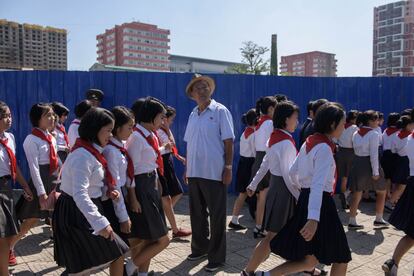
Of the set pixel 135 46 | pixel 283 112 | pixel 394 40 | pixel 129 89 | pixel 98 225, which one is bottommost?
pixel 98 225

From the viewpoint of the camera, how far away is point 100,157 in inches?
94.1

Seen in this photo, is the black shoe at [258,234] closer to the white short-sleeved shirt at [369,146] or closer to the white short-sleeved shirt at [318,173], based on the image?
the white short-sleeved shirt at [369,146]

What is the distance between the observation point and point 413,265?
3764 millimetres

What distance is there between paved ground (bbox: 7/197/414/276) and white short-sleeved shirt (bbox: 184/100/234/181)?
913mm

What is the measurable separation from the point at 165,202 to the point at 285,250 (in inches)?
79.5

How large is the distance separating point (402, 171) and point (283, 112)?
3639 millimetres

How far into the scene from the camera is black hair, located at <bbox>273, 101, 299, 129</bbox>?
3396mm

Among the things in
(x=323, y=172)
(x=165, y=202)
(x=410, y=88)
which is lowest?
(x=165, y=202)

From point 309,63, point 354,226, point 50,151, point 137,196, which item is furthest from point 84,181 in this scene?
point 309,63

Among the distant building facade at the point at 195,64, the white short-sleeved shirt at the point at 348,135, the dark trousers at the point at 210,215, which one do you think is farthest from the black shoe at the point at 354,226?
the distant building facade at the point at 195,64

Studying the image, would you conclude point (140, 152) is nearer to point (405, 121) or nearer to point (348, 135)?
point (348, 135)

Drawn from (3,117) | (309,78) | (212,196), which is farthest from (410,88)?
(3,117)

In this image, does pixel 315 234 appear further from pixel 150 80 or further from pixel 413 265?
pixel 150 80

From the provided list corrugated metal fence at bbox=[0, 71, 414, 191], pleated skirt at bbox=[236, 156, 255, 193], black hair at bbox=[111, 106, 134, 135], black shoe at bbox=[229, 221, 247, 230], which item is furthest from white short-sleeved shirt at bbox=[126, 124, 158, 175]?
corrugated metal fence at bbox=[0, 71, 414, 191]
